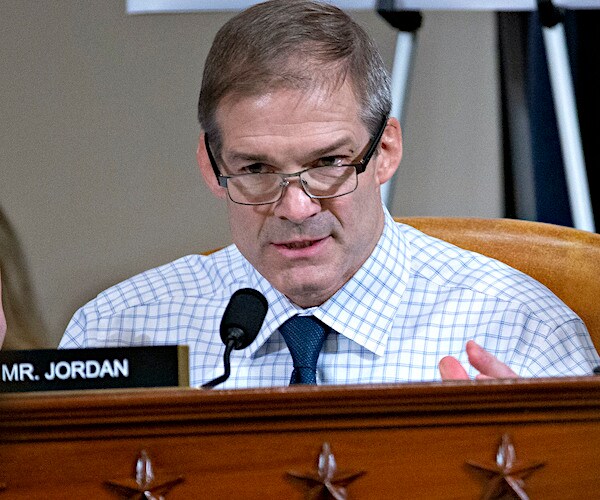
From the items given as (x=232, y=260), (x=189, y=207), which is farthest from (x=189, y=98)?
(x=232, y=260)

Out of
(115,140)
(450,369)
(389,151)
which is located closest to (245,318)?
(450,369)

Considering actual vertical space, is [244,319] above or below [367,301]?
below

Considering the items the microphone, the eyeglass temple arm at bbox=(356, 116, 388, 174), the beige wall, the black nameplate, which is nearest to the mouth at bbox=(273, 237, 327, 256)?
the eyeglass temple arm at bbox=(356, 116, 388, 174)

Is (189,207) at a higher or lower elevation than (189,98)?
lower

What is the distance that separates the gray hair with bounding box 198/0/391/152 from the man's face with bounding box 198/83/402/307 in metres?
0.02

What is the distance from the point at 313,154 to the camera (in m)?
1.32

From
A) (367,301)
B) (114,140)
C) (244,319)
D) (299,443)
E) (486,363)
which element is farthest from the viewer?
(114,140)

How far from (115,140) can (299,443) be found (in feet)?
6.53

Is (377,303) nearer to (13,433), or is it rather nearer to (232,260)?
→ (232,260)

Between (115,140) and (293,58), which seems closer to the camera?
(293,58)

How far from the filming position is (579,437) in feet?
2.28

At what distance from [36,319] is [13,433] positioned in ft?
0.74

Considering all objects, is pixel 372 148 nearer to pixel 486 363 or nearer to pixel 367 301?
pixel 367 301

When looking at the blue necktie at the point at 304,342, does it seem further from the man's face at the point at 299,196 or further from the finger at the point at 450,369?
the finger at the point at 450,369
